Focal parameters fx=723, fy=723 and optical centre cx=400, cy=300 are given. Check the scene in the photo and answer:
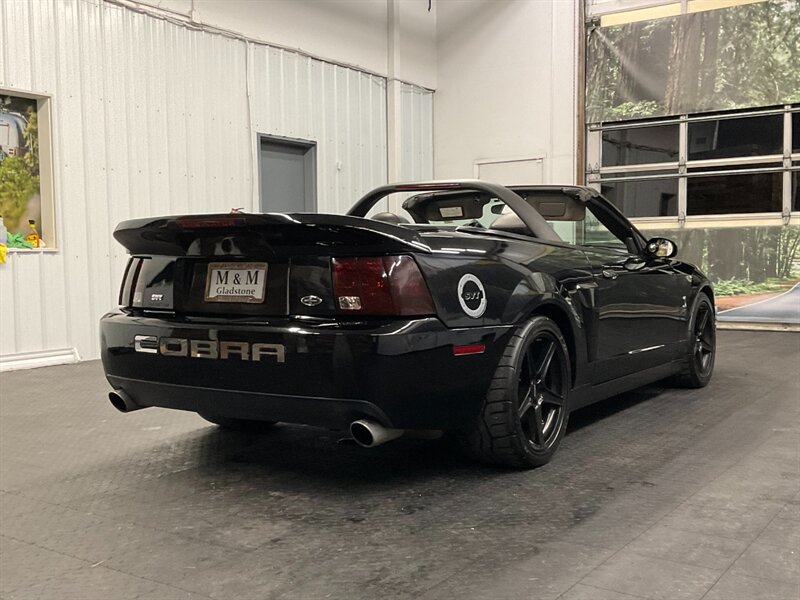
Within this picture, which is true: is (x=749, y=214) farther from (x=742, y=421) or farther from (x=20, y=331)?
(x=20, y=331)

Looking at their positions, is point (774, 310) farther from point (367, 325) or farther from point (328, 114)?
point (367, 325)

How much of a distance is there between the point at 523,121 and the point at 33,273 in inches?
290

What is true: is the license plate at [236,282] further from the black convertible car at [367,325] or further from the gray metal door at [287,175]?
the gray metal door at [287,175]

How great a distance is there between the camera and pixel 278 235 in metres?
2.51

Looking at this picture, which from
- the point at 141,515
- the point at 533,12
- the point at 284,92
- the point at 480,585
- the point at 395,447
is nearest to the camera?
the point at 480,585

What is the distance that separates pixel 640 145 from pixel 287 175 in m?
5.11

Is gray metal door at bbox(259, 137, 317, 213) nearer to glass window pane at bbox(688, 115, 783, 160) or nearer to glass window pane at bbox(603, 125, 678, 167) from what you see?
glass window pane at bbox(603, 125, 678, 167)

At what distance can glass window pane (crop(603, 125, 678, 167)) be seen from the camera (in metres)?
10.3

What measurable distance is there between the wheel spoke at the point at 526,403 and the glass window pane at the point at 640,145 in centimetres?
836

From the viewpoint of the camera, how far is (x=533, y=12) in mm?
10930

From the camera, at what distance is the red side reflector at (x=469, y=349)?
2547 millimetres

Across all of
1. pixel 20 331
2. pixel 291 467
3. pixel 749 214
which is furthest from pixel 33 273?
pixel 749 214

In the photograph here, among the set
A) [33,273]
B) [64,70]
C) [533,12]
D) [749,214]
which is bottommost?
[33,273]

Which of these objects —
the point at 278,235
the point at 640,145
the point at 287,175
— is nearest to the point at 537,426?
the point at 278,235
